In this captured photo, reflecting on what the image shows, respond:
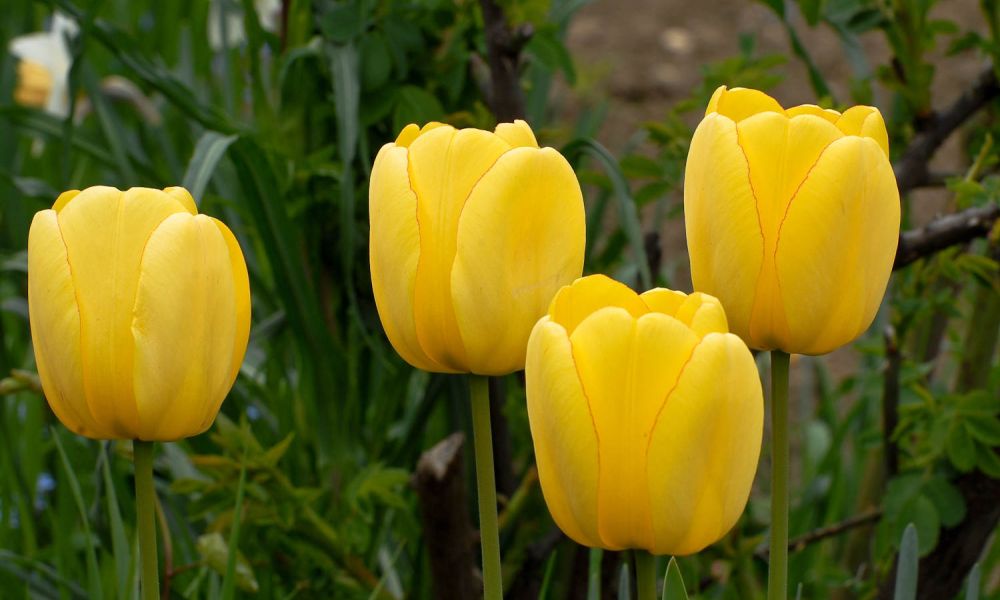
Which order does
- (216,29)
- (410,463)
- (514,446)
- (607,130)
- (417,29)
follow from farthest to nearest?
(607,130) < (216,29) < (514,446) < (410,463) < (417,29)

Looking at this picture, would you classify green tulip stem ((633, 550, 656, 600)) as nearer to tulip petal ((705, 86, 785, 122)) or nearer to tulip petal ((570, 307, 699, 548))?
tulip petal ((570, 307, 699, 548))

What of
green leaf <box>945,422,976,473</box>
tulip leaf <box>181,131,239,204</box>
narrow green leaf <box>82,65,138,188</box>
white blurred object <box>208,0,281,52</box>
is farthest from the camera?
white blurred object <box>208,0,281,52</box>

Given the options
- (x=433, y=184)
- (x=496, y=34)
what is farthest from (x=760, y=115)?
(x=496, y=34)

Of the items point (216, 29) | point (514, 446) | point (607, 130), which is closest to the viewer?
point (514, 446)

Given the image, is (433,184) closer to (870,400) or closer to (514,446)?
(514,446)

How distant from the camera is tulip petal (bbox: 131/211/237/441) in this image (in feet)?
2.47

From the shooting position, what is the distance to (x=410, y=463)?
1.76 meters

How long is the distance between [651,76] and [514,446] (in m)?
2.13

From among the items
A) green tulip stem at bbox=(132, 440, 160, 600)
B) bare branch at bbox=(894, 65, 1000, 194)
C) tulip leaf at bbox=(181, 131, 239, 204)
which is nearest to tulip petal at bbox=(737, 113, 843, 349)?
green tulip stem at bbox=(132, 440, 160, 600)

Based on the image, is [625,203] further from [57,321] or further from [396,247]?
[57,321]

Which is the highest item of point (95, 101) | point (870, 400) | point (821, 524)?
point (95, 101)

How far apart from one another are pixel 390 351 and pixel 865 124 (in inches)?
39.1

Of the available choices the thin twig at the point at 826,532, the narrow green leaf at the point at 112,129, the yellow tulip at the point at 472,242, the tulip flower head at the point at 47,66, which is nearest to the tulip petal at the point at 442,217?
the yellow tulip at the point at 472,242

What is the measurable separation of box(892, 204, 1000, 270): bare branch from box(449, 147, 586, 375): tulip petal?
578mm
